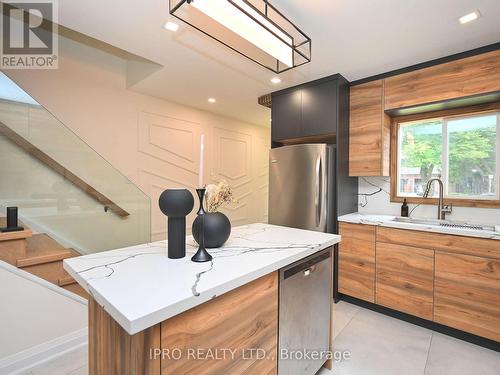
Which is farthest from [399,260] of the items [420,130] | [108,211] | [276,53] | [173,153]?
[173,153]

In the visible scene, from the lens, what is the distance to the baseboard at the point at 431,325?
188 cm

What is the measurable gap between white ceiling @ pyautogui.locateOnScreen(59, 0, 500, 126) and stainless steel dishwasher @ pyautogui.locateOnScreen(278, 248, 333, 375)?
1656 millimetres

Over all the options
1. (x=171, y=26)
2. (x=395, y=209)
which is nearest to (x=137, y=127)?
(x=171, y=26)

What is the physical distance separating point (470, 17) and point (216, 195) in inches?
84.8

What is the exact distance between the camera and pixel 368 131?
264 cm

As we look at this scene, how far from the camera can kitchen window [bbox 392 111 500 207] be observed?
90.9 inches

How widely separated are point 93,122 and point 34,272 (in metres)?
1.93

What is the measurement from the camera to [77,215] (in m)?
2.24

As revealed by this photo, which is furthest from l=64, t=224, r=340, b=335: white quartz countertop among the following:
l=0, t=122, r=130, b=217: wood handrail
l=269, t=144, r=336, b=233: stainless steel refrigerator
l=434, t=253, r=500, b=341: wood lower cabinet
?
l=0, t=122, r=130, b=217: wood handrail

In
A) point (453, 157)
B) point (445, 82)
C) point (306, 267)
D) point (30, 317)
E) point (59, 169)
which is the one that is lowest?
point (30, 317)

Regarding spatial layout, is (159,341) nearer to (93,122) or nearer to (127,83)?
(93,122)

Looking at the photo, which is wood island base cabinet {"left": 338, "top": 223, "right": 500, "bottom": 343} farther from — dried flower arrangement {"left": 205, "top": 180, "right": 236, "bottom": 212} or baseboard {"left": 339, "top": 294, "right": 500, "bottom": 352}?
dried flower arrangement {"left": 205, "top": 180, "right": 236, "bottom": 212}

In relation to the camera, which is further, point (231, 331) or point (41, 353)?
point (41, 353)

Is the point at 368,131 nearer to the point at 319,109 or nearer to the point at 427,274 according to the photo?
the point at 319,109
